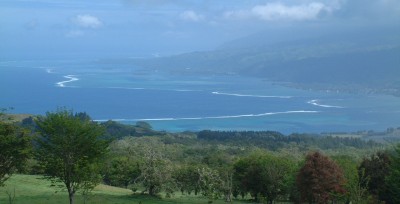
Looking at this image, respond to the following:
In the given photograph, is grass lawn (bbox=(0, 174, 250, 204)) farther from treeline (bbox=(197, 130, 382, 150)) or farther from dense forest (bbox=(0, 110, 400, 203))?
treeline (bbox=(197, 130, 382, 150))

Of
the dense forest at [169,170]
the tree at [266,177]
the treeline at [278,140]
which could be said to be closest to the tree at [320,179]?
the dense forest at [169,170]

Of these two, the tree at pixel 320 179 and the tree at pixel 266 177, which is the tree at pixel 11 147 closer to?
the tree at pixel 320 179

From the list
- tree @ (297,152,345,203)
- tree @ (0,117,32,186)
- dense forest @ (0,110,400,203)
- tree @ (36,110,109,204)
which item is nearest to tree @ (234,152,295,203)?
dense forest @ (0,110,400,203)

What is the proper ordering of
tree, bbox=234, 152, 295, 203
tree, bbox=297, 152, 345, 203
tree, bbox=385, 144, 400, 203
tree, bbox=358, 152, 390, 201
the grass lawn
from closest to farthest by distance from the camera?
the grass lawn → tree, bbox=385, 144, 400, 203 → tree, bbox=297, 152, 345, 203 → tree, bbox=358, 152, 390, 201 → tree, bbox=234, 152, 295, 203

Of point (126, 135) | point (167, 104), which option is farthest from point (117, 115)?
point (126, 135)

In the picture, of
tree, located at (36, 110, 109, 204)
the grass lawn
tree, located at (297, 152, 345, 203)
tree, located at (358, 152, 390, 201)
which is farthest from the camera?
tree, located at (358, 152, 390, 201)

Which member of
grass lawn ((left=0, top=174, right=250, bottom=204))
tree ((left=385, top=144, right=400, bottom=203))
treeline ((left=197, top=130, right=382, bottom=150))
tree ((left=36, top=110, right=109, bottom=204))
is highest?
treeline ((left=197, top=130, right=382, bottom=150))

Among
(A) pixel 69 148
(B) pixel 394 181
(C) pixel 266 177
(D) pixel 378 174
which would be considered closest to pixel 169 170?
(C) pixel 266 177
